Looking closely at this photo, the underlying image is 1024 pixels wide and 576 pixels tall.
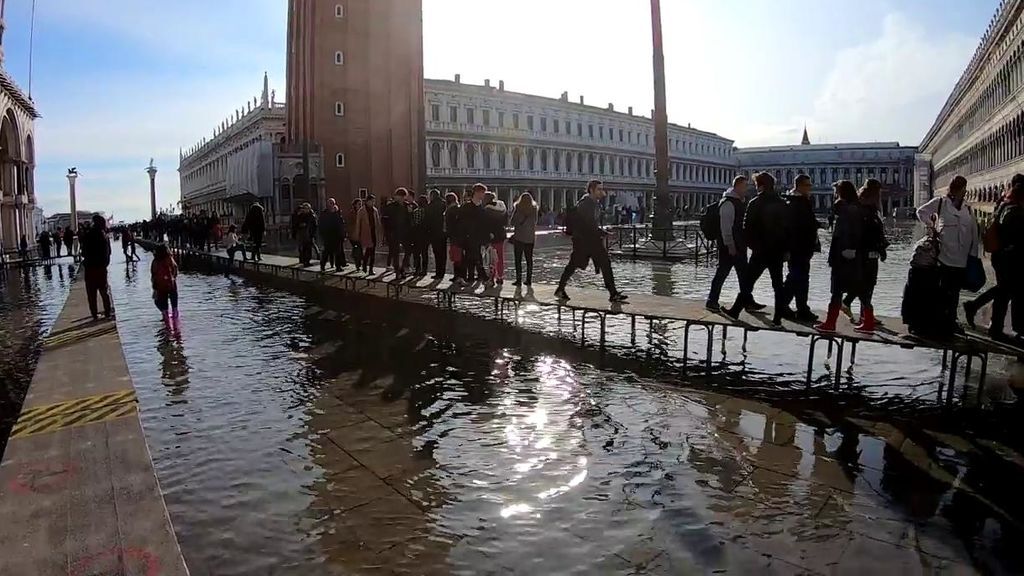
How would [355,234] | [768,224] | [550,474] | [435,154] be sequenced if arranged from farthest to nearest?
[435,154] → [355,234] → [768,224] → [550,474]

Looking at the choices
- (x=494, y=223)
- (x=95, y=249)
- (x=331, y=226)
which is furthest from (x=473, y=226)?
(x=95, y=249)

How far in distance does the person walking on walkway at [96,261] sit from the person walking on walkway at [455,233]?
492 centimetres

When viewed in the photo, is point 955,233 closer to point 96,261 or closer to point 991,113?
point 96,261

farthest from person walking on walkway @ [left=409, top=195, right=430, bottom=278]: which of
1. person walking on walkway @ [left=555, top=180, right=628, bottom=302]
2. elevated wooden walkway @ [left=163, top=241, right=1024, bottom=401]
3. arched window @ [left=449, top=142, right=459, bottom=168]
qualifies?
arched window @ [left=449, top=142, right=459, bottom=168]

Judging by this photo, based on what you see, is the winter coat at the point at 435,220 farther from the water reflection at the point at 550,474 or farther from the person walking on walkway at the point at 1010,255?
the person walking on walkway at the point at 1010,255

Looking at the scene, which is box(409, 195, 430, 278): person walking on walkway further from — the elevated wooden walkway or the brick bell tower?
the brick bell tower

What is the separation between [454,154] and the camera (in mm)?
74625

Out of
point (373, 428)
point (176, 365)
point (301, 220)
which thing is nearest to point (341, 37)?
point (301, 220)

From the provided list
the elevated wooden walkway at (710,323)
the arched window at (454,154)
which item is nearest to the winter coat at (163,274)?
the elevated wooden walkway at (710,323)

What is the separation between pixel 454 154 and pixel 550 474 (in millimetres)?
71538

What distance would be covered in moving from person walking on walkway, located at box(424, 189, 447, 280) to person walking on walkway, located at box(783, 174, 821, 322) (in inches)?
247

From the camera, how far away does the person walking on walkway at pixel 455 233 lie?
11.8 metres

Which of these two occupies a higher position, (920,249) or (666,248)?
(920,249)

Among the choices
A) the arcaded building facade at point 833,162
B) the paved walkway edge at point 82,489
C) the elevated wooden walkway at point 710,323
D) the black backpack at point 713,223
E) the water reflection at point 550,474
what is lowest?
the water reflection at point 550,474
